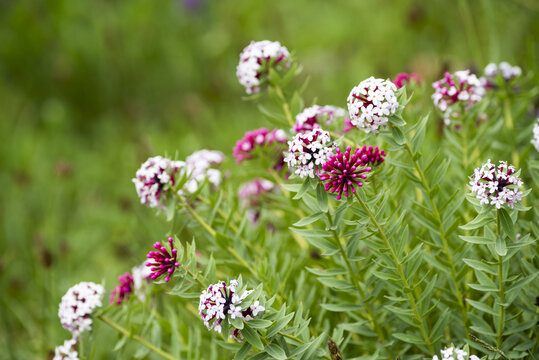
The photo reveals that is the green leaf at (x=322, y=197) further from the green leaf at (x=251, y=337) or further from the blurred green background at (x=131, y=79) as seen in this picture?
the blurred green background at (x=131, y=79)

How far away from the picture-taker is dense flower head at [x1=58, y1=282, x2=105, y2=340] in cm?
149

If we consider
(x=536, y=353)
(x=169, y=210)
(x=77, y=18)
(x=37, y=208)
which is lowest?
(x=536, y=353)

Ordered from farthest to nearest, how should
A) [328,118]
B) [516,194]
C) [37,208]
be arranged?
[37,208] → [328,118] → [516,194]

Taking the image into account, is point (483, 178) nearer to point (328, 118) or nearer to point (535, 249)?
point (535, 249)

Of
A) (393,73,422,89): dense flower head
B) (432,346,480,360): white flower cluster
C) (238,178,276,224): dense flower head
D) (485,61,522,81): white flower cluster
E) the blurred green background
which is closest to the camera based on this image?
(432,346,480,360): white flower cluster

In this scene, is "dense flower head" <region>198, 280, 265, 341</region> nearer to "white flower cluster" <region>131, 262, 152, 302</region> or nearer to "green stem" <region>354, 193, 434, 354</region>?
"green stem" <region>354, 193, 434, 354</region>

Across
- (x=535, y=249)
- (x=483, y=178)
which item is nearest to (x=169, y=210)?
(x=483, y=178)

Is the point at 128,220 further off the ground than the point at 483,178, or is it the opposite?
the point at 128,220

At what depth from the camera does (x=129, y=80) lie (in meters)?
5.31

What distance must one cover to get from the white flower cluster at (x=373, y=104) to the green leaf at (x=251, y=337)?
53 cm

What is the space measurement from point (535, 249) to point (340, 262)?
1.83ft

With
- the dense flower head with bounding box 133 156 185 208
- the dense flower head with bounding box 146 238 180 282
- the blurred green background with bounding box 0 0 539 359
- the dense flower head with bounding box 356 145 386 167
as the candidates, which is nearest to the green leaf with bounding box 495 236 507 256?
the dense flower head with bounding box 356 145 386 167

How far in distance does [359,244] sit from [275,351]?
0.47 meters

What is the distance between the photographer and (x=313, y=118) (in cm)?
165
